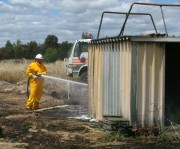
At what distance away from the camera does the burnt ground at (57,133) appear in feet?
31.2

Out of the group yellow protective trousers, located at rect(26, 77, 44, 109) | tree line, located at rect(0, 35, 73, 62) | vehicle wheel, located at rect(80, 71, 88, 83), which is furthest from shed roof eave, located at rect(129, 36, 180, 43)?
tree line, located at rect(0, 35, 73, 62)

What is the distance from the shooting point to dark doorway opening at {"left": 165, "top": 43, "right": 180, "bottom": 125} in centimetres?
1253

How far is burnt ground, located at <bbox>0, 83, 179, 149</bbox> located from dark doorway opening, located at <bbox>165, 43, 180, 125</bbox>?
2323mm

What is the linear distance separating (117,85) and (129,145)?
77.3 inches

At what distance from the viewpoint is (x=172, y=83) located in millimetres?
12984

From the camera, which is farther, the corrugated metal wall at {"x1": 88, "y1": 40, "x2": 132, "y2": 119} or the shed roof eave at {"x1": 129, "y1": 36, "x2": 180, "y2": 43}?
the corrugated metal wall at {"x1": 88, "y1": 40, "x2": 132, "y2": 119}

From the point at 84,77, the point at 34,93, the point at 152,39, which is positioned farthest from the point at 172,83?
the point at 84,77

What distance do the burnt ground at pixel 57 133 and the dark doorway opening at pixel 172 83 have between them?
7.62 ft

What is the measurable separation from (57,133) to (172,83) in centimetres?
386

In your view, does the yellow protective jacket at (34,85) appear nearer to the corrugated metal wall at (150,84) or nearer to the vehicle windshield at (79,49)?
the vehicle windshield at (79,49)

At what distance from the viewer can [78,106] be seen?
54.9 feet

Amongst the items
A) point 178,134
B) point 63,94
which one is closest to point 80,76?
point 63,94

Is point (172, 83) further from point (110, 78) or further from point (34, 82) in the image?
point (34, 82)

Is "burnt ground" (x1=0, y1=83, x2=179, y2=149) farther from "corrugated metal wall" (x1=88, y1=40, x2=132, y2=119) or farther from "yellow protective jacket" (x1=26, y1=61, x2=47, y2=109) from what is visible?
"corrugated metal wall" (x1=88, y1=40, x2=132, y2=119)
